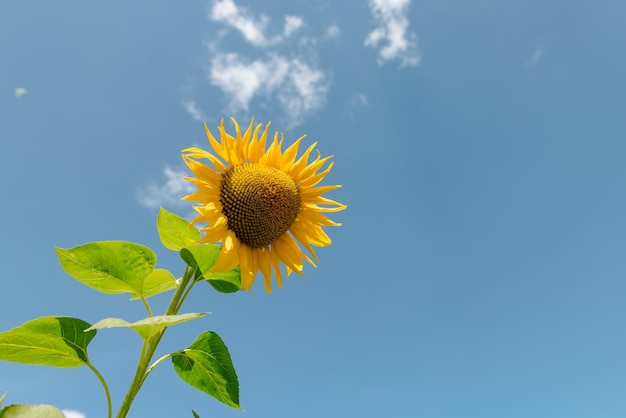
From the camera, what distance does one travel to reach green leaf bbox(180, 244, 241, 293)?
2734 mm

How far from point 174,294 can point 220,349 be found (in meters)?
0.39

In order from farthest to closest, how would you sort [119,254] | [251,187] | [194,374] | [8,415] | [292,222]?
[292,222], [251,187], [194,374], [119,254], [8,415]

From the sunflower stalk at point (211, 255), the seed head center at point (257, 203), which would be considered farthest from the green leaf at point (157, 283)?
the seed head center at point (257, 203)

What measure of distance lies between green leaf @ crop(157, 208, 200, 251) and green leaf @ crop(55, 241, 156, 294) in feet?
0.91

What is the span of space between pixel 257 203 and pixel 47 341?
1480 mm

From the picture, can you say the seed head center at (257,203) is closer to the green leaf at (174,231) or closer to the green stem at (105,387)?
the green leaf at (174,231)

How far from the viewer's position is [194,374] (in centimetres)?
290

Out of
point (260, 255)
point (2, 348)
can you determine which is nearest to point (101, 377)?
point (2, 348)

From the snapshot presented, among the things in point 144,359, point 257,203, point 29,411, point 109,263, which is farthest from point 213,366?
point 257,203

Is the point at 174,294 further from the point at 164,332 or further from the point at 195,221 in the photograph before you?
the point at 195,221

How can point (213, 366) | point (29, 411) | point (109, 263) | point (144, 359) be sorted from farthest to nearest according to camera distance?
point (213, 366), point (109, 263), point (144, 359), point (29, 411)

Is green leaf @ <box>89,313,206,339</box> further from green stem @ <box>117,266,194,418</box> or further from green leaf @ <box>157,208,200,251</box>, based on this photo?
green leaf @ <box>157,208,200,251</box>

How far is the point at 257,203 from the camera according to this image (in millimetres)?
3506

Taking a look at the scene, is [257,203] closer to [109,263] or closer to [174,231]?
[174,231]
